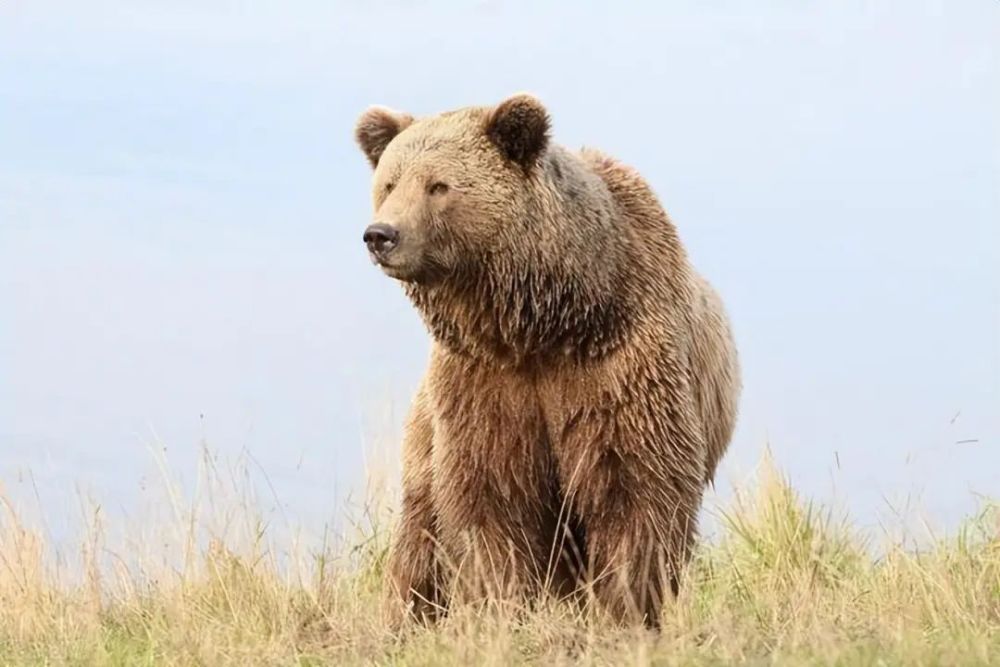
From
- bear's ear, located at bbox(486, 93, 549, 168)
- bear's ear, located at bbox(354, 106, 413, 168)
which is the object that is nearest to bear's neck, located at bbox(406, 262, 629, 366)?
bear's ear, located at bbox(486, 93, 549, 168)

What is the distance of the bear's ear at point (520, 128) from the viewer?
6750mm

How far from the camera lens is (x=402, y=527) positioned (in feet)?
25.2

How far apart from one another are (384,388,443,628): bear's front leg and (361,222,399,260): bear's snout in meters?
1.33

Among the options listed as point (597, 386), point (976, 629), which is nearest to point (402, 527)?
point (597, 386)

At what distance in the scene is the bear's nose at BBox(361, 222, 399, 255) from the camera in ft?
21.0

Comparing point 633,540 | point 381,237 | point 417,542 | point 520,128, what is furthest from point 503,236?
point 417,542

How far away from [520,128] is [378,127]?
2.54 feet

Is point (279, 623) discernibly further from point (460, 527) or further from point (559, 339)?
point (559, 339)

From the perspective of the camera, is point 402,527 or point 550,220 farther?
point 402,527

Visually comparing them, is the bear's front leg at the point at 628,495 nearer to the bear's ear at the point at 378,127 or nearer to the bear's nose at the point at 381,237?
the bear's nose at the point at 381,237

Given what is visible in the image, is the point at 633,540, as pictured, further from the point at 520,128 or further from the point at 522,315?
the point at 520,128

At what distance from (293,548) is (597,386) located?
2.11 meters

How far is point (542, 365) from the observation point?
693 cm

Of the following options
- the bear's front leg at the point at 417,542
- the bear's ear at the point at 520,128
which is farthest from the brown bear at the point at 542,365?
the bear's front leg at the point at 417,542
